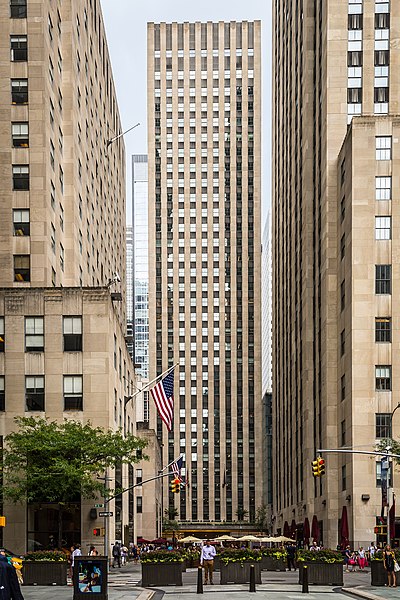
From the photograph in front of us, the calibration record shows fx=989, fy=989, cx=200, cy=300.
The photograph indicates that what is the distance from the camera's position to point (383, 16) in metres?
91.1

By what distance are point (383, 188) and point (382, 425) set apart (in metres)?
19.0

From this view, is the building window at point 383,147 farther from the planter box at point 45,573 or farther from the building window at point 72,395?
the planter box at point 45,573

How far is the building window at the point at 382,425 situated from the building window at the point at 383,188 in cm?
1745

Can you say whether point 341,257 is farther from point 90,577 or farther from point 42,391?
point 90,577

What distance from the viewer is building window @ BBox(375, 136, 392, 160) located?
79.9m

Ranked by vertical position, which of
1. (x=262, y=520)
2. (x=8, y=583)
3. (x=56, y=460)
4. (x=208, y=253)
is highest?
(x=208, y=253)

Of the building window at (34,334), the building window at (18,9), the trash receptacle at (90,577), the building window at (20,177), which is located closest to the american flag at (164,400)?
the building window at (34,334)

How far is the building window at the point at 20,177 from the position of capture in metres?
70.8

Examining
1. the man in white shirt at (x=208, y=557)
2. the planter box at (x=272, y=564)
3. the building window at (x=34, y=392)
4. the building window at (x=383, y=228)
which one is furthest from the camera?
the building window at (x=383, y=228)

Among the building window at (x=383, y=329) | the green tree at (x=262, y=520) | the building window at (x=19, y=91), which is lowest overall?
the green tree at (x=262, y=520)

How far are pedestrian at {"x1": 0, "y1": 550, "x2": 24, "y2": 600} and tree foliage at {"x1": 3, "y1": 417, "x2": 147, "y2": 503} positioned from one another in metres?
40.1

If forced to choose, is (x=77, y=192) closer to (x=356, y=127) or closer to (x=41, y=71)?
(x=41, y=71)

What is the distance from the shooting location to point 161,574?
41.1m

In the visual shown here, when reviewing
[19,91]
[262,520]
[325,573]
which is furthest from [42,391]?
[262,520]
